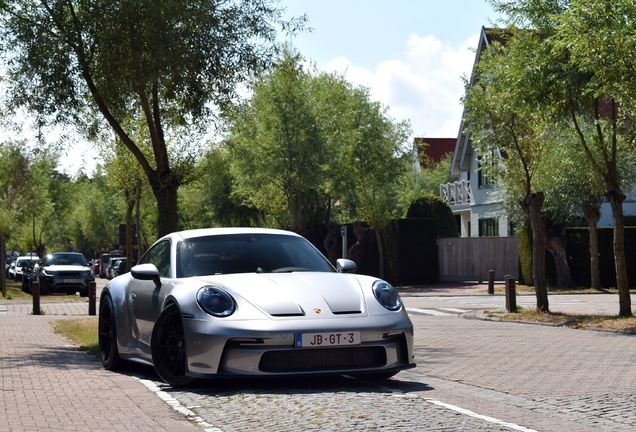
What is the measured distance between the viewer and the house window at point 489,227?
49875 millimetres

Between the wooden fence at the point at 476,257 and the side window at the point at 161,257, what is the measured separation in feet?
107

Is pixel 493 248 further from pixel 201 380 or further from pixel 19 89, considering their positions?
pixel 201 380

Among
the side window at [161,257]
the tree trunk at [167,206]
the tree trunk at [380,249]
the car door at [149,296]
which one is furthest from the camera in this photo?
the tree trunk at [380,249]

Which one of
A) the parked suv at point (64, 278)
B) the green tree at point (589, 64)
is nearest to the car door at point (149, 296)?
the green tree at point (589, 64)

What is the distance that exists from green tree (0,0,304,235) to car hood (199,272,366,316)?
797 cm

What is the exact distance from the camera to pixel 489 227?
5088cm

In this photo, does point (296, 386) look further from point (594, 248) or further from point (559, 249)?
point (559, 249)

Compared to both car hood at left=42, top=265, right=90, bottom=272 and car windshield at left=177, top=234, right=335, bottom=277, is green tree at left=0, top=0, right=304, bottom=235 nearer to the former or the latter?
car windshield at left=177, top=234, right=335, bottom=277

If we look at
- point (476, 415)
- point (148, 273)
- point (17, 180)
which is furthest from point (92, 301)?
point (17, 180)

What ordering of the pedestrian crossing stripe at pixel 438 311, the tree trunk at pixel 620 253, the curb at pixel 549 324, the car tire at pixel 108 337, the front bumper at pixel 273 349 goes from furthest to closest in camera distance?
1. the pedestrian crossing stripe at pixel 438 311
2. the tree trunk at pixel 620 253
3. the curb at pixel 549 324
4. the car tire at pixel 108 337
5. the front bumper at pixel 273 349

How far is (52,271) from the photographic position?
36.7 m

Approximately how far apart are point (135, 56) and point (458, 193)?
4023 centimetres

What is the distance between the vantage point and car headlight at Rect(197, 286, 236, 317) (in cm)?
827

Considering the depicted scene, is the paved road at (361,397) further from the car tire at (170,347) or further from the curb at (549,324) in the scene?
the curb at (549,324)
